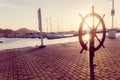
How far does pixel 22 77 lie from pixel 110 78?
3.10m

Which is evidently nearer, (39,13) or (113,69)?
(113,69)

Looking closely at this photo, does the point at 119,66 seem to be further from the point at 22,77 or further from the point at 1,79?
the point at 1,79

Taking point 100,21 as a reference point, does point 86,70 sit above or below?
below

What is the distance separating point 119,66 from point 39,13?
1045 cm

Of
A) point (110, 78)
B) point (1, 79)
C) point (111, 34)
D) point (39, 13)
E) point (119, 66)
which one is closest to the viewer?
point (110, 78)

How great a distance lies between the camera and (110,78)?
5457mm

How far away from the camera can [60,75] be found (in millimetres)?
6020

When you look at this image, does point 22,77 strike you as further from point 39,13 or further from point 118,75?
point 39,13

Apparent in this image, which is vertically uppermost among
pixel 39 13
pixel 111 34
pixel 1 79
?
pixel 39 13

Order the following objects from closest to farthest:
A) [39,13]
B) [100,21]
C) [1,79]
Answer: [100,21], [1,79], [39,13]

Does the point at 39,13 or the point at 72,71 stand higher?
the point at 39,13

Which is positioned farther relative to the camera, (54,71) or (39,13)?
(39,13)

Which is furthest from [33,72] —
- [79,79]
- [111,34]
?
[111,34]

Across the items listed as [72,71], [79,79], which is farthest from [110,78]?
[72,71]
